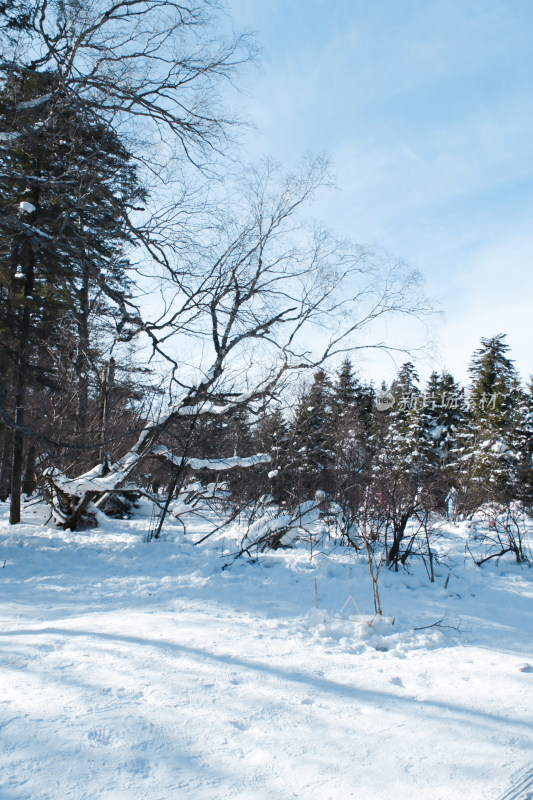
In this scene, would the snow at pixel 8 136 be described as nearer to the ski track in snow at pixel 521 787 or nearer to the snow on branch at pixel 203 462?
the snow on branch at pixel 203 462

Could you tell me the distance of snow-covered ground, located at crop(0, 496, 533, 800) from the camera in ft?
6.51

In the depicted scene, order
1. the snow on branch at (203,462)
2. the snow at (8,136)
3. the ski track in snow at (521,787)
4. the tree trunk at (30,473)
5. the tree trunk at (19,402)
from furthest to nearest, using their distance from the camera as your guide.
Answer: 1. the tree trunk at (30,473)
2. the tree trunk at (19,402)
3. the snow on branch at (203,462)
4. the snow at (8,136)
5. the ski track in snow at (521,787)

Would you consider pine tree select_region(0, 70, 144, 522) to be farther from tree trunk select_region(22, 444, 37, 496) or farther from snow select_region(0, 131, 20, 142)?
tree trunk select_region(22, 444, 37, 496)

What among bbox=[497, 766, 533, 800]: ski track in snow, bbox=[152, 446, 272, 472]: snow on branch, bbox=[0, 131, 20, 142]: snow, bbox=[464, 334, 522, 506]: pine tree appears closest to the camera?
bbox=[497, 766, 533, 800]: ski track in snow

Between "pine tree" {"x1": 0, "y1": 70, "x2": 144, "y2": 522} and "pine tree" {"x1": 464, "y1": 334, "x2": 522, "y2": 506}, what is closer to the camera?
"pine tree" {"x1": 0, "y1": 70, "x2": 144, "y2": 522}

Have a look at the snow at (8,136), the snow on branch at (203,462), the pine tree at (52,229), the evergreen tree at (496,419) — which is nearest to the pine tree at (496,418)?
the evergreen tree at (496,419)

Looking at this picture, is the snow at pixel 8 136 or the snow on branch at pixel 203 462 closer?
the snow at pixel 8 136

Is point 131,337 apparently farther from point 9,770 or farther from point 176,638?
point 9,770

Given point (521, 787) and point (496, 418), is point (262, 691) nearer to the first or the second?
point (521, 787)

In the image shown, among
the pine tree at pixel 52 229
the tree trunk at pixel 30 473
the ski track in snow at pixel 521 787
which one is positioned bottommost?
the ski track in snow at pixel 521 787

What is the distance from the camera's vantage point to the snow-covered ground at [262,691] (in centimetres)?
199

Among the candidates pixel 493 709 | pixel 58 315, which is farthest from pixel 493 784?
pixel 58 315

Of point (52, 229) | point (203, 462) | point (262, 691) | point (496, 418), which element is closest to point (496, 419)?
point (496, 418)

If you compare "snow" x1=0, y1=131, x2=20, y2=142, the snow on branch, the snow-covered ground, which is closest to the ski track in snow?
the snow-covered ground
